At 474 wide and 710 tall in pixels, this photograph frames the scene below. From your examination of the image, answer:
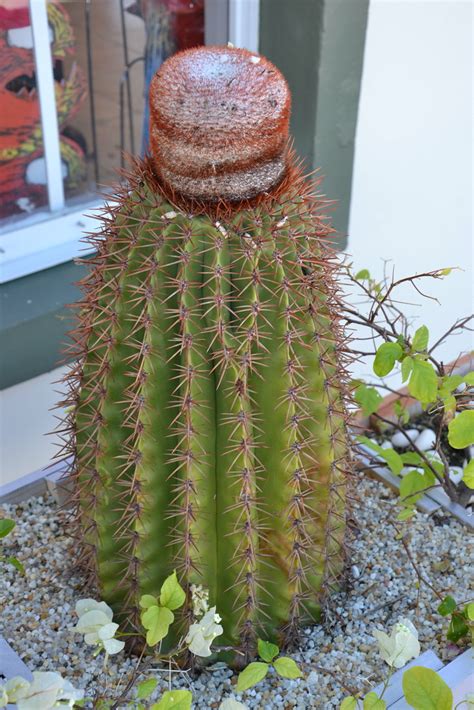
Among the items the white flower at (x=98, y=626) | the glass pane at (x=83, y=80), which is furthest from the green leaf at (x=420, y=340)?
the glass pane at (x=83, y=80)

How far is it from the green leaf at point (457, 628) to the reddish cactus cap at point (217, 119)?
549 mm

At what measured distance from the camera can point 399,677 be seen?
953 millimetres

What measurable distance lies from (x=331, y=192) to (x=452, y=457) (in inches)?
26.0

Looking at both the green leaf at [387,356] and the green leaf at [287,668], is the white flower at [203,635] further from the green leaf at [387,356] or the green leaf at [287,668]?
the green leaf at [387,356]

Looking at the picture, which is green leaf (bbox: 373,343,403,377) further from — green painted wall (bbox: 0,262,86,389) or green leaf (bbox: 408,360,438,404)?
green painted wall (bbox: 0,262,86,389)

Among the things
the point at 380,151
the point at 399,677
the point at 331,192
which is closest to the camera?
the point at 399,677

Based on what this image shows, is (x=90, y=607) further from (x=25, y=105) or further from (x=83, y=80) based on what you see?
(x=83, y=80)

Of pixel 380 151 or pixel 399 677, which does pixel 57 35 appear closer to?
pixel 380 151

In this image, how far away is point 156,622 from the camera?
0.84 metres

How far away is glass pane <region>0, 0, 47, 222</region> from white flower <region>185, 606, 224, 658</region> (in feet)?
3.48

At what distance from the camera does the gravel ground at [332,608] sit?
39.6 inches

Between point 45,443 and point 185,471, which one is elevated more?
point 185,471

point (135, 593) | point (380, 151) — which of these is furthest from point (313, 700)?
point (380, 151)

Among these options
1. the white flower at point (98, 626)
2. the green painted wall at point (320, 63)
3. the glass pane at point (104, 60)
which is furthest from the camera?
the glass pane at point (104, 60)
